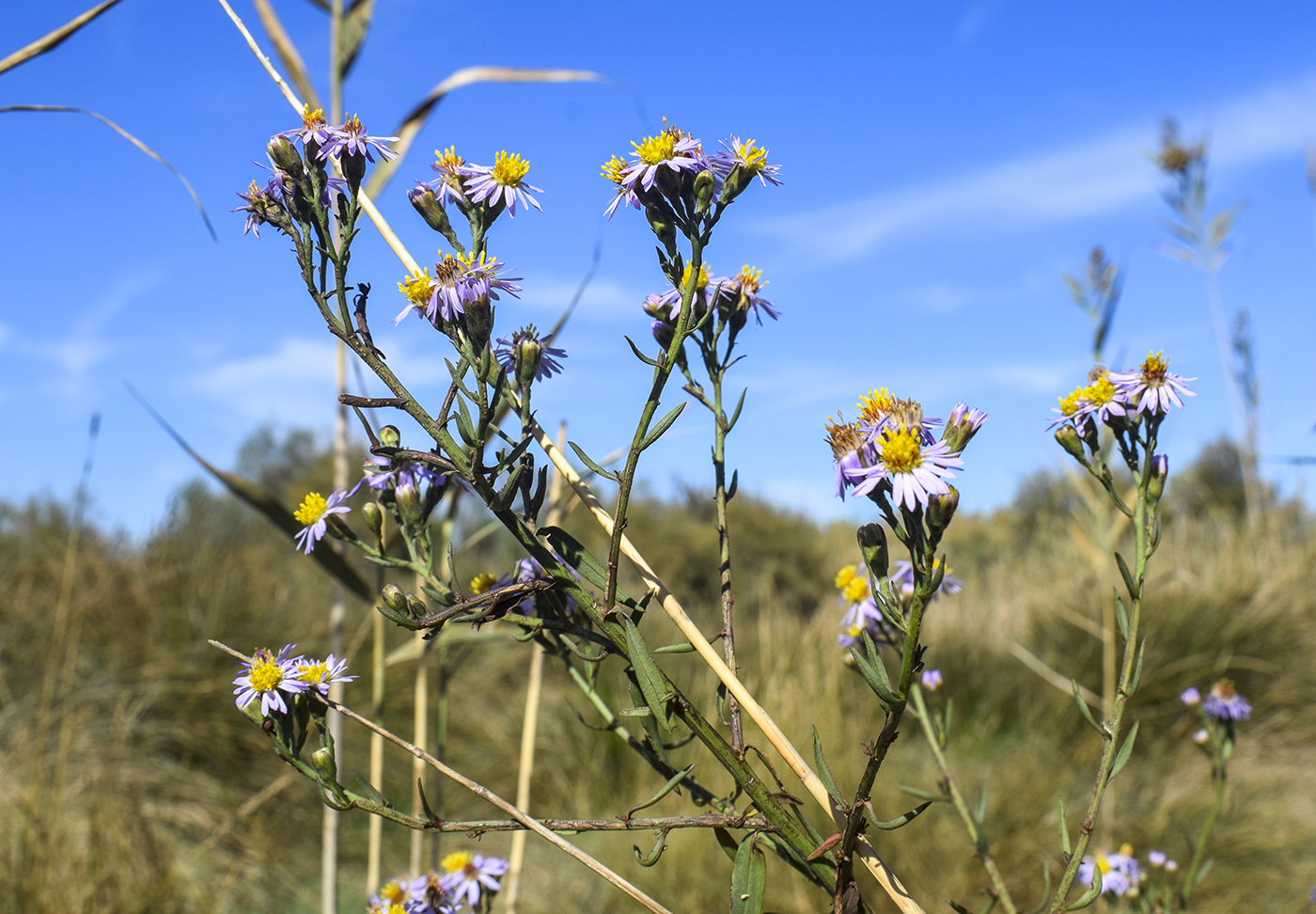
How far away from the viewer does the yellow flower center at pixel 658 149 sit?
808 mm

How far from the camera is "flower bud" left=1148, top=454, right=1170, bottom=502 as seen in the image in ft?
3.28

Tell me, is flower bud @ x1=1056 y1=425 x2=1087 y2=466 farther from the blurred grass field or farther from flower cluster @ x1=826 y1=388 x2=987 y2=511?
the blurred grass field

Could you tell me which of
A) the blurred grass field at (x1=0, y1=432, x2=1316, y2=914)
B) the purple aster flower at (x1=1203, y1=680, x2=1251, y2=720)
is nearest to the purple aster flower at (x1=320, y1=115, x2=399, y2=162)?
the purple aster flower at (x1=1203, y1=680, x2=1251, y2=720)

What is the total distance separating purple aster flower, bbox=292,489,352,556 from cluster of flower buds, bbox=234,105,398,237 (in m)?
0.28

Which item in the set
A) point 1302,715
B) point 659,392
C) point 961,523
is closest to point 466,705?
point 1302,715

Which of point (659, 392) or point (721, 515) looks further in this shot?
point (721, 515)

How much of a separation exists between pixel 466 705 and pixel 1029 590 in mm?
3713

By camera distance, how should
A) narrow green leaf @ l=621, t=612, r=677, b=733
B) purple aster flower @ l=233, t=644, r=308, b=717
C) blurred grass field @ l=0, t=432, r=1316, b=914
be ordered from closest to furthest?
narrow green leaf @ l=621, t=612, r=677, b=733 → purple aster flower @ l=233, t=644, r=308, b=717 → blurred grass field @ l=0, t=432, r=1316, b=914

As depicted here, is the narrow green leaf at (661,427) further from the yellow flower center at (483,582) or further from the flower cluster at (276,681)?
the yellow flower center at (483,582)

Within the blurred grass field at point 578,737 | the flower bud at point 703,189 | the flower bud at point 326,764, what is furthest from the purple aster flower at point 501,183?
the blurred grass field at point 578,737

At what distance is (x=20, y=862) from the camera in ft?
8.98

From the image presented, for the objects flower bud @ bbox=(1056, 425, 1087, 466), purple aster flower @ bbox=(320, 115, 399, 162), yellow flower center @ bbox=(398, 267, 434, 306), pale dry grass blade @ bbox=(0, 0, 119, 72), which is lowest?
flower bud @ bbox=(1056, 425, 1087, 466)

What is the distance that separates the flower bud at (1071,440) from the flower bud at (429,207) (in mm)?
762

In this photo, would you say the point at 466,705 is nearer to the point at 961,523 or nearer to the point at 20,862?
the point at 20,862
